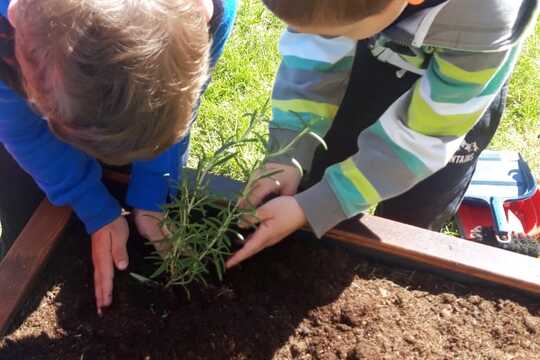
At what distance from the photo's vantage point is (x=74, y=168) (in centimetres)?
163

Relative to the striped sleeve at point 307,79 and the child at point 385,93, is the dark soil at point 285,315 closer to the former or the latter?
the child at point 385,93

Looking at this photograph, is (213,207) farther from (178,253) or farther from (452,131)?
(452,131)

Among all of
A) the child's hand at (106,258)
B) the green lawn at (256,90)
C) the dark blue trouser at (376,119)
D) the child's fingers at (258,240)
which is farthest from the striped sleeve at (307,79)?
the green lawn at (256,90)

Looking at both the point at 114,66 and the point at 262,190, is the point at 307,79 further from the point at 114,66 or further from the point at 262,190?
the point at 114,66

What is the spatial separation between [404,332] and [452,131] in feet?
1.66

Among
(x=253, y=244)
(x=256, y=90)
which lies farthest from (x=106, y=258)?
(x=256, y=90)

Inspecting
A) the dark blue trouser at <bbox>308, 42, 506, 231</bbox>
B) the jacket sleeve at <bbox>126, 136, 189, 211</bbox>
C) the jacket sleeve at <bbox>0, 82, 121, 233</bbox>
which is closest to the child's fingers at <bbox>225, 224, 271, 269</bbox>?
the jacket sleeve at <bbox>126, 136, 189, 211</bbox>

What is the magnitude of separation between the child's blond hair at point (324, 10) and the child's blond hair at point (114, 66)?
0.17 m

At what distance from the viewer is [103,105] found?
1034 mm

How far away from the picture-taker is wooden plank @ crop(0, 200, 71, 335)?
57.6 inches

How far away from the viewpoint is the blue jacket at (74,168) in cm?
156

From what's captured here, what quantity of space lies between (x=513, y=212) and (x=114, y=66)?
1.81m

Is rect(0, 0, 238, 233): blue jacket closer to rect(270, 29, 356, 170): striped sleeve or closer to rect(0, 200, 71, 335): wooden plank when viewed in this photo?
rect(0, 200, 71, 335): wooden plank

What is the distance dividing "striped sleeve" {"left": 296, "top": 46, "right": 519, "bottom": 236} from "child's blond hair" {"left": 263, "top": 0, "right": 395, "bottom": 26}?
1.01 ft
